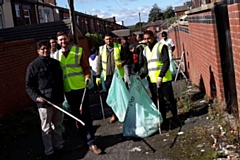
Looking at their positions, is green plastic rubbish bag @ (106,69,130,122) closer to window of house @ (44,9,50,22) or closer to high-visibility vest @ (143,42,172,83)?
high-visibility vest @ (143,42,172,83)

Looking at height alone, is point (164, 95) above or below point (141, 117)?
above

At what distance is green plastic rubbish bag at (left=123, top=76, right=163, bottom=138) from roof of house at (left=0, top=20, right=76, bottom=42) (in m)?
10.6

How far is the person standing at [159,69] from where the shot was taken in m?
6.04

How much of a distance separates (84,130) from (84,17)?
116ft

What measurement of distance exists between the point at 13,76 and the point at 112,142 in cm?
431

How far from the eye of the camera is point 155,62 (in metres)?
6.16

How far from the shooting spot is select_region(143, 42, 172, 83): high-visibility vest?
6.11 meters

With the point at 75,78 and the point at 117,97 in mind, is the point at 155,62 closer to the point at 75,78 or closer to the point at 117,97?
the point at 117,97

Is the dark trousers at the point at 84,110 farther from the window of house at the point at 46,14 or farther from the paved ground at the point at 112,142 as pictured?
the window of house at the point at 46,14

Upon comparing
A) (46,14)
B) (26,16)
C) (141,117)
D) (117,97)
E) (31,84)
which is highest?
(46,14)

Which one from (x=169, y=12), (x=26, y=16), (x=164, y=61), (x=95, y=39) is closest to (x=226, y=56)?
(x=164, y=61)

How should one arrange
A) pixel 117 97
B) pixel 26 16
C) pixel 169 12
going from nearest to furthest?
pixel 117 97
pixel 26 16
pixel 169 12

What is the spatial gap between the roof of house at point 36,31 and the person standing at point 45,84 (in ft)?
34.9

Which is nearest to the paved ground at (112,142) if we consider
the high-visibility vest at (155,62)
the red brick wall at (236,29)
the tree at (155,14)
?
the high-visibility vest at (155,62)
